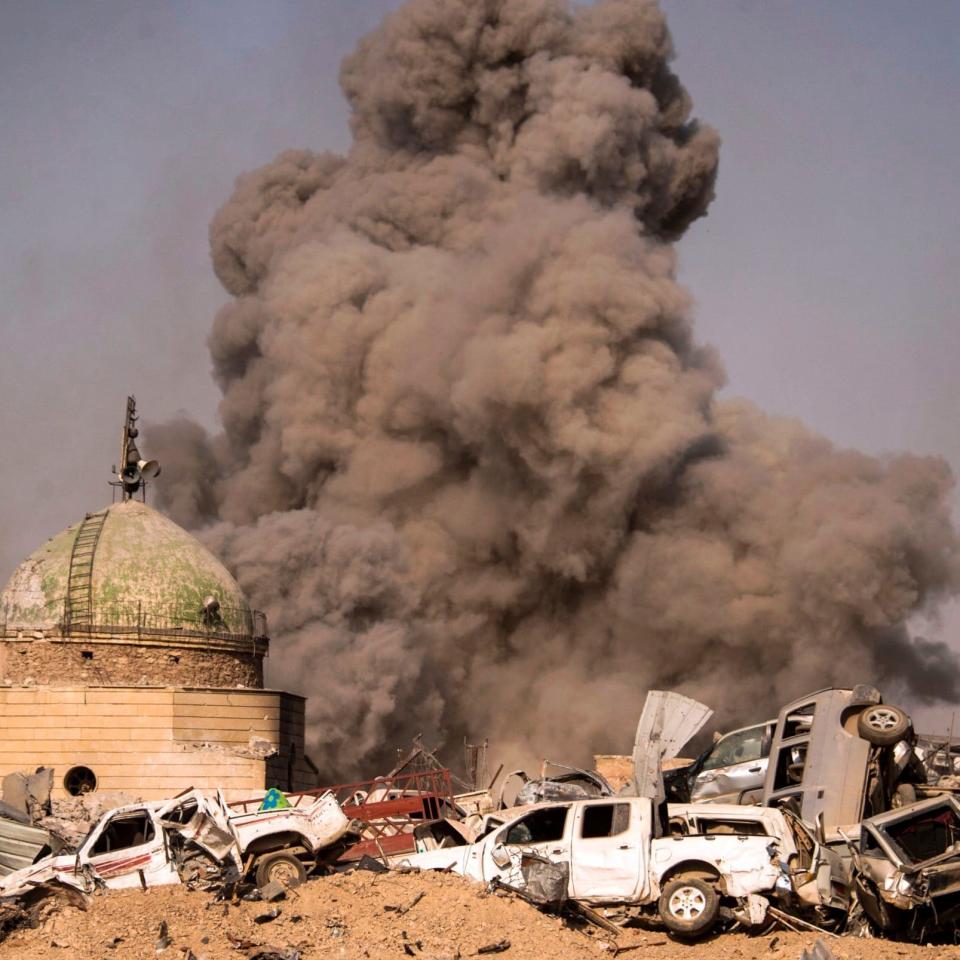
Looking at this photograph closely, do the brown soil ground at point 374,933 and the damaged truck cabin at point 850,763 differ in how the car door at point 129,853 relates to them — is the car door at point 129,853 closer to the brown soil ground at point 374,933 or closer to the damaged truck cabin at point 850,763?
the brown soil ground at point 374,933

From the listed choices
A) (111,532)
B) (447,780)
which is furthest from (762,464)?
(447,780)

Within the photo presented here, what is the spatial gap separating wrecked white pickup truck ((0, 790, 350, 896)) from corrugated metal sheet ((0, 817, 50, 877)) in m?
1.36

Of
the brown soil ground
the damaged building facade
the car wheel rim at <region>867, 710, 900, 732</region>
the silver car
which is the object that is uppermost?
the damaged building facade

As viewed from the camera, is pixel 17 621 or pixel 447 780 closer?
pixel 447 780

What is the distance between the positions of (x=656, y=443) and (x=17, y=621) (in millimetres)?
18793

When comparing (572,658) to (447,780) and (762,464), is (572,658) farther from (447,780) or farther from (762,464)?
(447,780)

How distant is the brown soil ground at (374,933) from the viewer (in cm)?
1415

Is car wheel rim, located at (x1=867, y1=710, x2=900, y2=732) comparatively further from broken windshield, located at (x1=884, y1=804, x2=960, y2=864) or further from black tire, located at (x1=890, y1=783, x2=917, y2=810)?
broken windshield, located at (x1=884, y1=804, x2=960, y2=864)

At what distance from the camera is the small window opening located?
2783 cm

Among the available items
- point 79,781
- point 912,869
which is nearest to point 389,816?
point 912,869

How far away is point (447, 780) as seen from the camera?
22047mm

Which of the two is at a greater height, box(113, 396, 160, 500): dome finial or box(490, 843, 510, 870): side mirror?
box(113, 396, 160, 500): dome finial

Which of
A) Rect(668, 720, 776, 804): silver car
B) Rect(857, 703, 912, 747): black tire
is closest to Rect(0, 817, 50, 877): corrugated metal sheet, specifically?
Rect(668, 720, 776, 804): silver car

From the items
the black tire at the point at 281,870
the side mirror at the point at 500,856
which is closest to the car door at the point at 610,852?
the side mirror at the point at 500,856
